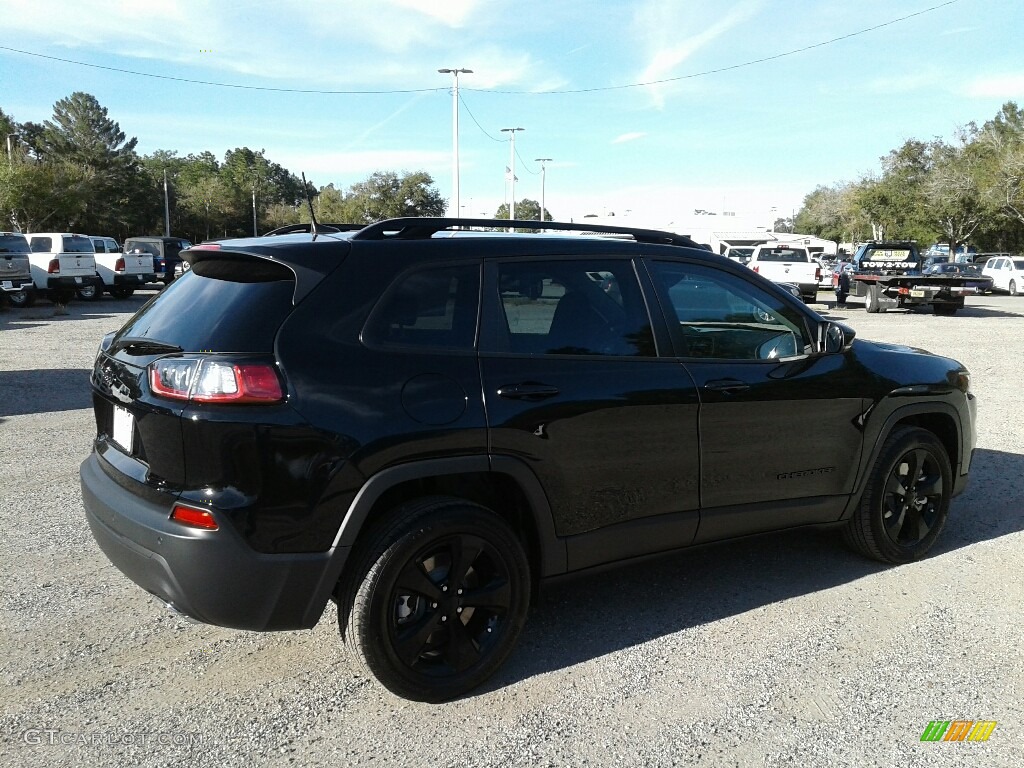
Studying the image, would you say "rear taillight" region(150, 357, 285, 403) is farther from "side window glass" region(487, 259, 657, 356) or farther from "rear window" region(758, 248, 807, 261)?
"rear window" region(758, 248, 807, 261)

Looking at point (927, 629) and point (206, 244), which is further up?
point (206, 244)

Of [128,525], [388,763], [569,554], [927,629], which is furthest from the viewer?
[927,629]

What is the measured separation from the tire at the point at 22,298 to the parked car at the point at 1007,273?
3488 cm

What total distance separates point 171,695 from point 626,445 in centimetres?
202

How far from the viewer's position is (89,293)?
2402cm

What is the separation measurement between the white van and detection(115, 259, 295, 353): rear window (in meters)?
21.2

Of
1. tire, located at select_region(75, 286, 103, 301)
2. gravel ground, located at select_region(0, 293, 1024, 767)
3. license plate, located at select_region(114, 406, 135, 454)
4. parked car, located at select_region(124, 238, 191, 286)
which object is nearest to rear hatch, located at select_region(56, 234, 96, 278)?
tire, located at select_region(75, 286, 103, 301)

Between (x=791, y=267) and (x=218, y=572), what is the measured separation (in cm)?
2467

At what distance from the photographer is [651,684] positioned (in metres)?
3.37

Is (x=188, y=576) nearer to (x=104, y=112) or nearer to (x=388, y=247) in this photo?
(x=388, y=247)

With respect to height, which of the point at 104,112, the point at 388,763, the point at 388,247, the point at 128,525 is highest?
the point at 104,112

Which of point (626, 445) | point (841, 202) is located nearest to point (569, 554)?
point (626, 445)

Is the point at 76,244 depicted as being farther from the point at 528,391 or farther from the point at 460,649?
the point at 460,649

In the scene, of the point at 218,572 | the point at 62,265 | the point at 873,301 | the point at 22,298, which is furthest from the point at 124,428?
the point at 873,301
